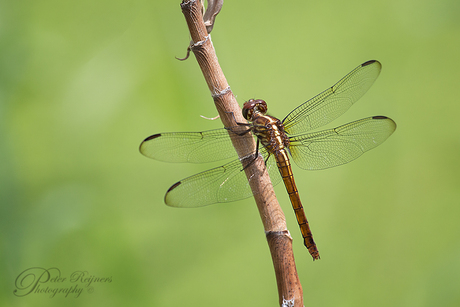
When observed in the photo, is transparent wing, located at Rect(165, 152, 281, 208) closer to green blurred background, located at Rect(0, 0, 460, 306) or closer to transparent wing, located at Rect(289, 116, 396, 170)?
transparent wing, located at Rect(289, 116, 396, 170)

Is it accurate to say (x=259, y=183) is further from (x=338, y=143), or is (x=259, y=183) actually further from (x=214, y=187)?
(x=338, y=143)

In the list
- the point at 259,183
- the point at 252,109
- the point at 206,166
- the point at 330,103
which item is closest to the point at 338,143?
the point at 330,103

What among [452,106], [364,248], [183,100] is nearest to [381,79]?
[452,106]

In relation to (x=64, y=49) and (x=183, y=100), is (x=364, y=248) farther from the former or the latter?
(x=64, y=49)

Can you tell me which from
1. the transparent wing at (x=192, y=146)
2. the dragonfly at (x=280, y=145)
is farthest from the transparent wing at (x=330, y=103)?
the transparent wing at (x=192, y=146)

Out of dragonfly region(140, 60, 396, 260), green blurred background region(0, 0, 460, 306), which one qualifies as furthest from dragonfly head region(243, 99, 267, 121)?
green blurred background region(0, 0, 460, 306)

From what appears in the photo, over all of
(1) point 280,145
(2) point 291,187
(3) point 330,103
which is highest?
(3) point 330,103
